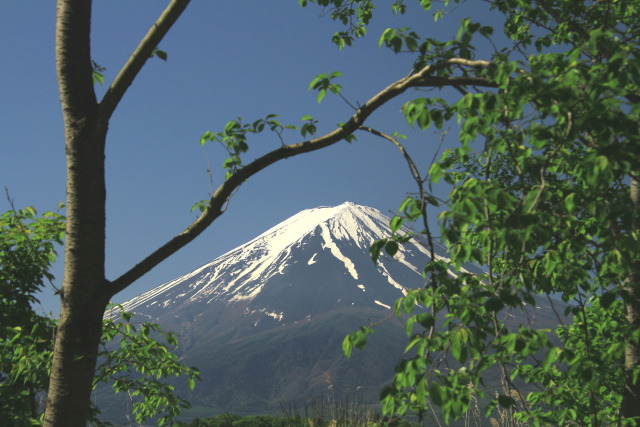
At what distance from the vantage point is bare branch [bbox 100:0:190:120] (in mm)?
4648

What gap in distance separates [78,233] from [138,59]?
58.5 inches

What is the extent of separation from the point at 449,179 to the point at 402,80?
40.9 inches

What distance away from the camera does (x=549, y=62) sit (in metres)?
3.61

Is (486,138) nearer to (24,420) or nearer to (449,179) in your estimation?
(449,179)

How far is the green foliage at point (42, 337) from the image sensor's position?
21.3ft

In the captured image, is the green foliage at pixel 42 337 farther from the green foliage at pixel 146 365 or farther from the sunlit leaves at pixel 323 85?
the sunlit leaves at pixel 323 85

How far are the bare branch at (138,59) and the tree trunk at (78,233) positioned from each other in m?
0.12

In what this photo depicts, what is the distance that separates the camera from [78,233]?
4.46 m

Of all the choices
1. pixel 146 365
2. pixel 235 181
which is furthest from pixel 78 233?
pixel 146 365

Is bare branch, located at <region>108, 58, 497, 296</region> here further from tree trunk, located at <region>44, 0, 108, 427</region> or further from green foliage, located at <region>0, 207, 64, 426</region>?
green foliage, located at <region>0, 207, 64, 426</region>

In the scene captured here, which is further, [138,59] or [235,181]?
[138,59]

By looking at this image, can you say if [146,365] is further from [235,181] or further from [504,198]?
[504,198]

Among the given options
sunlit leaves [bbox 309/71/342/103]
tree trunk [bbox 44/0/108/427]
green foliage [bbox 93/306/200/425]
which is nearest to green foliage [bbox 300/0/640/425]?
sunlit leaves [bbox 309/71/342/103]

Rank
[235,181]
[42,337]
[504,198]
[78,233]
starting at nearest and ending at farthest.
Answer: [504,198], [78,233], [235,181], [42,337]
